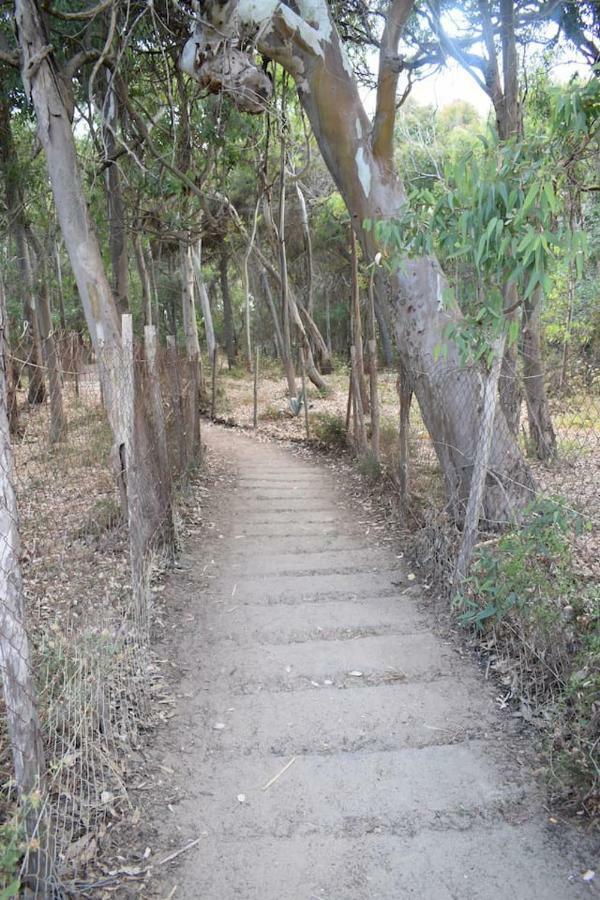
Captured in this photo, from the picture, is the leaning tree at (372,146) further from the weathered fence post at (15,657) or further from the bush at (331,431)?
the bush at (331,431)

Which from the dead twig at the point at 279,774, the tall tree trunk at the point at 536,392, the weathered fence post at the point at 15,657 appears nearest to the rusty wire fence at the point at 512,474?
the tall tree trunk at the point at 536,392

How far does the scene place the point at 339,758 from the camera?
3855 mm

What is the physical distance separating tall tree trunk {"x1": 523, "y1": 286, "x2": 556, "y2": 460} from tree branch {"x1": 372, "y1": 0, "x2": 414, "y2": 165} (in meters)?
2.25

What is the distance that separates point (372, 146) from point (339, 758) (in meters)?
6.07

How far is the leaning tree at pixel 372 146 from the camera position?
258 inches

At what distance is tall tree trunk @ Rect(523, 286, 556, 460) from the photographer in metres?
6.38

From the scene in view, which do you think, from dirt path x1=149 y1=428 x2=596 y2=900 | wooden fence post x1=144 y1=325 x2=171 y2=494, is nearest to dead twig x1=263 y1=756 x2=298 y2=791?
dirt path x1=149 y1=428 x2=596 y2=900

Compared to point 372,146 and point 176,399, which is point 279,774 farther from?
point 372,146

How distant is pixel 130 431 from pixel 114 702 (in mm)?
2141

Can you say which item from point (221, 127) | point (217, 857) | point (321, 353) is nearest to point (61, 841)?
point (217, 857)

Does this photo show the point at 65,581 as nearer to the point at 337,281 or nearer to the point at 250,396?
the point at 250,396

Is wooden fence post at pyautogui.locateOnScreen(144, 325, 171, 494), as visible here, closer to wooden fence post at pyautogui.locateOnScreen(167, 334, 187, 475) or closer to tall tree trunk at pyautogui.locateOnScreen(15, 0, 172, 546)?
tall tree trunk at pyautogui.locateOnScreen(15, 0, 172, 546)

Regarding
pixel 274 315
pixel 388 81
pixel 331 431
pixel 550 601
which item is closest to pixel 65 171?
pixel 388 81

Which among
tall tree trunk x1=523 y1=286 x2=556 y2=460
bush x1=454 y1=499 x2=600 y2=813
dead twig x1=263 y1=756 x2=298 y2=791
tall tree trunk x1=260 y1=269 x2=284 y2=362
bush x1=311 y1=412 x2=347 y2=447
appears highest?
tall tree trunk x1=260 y1=269 x2=284 y2=362
